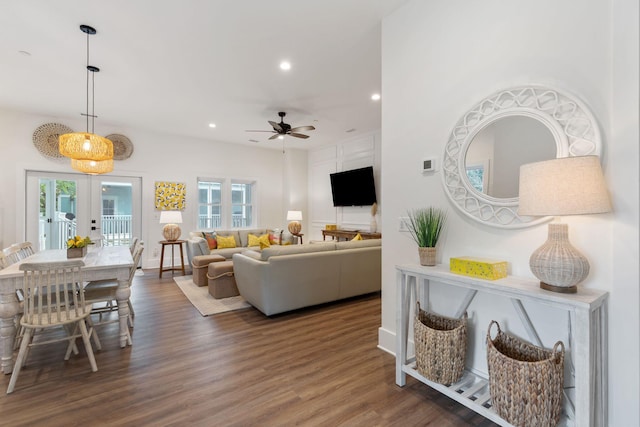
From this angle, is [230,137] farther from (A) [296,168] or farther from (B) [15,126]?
(B) [15,126]

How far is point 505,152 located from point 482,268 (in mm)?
759

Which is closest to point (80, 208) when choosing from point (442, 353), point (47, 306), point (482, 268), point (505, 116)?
point (47, 306)

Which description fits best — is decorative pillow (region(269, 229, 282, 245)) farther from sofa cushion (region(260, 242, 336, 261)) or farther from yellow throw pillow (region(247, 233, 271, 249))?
sofa cushion (region(260, 242, 336, 261))

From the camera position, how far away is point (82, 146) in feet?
10.8

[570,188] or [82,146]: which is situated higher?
[82,146]

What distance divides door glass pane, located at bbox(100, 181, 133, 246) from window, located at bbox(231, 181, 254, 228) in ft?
7.41

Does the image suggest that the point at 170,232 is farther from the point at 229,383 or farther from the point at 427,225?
the point at 427,225

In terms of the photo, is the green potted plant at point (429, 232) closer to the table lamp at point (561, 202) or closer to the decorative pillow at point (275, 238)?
the table lamp at point (561, 202)

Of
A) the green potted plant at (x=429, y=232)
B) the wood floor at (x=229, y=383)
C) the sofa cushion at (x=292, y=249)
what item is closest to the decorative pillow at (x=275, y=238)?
the sofa cushion at (x=292, y=249)

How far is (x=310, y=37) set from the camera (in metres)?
Answer: 2.93

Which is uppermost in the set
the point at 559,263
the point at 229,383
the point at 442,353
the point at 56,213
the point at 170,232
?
the point at 56,213

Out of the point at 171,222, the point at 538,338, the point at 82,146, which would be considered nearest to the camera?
the point at 538,338

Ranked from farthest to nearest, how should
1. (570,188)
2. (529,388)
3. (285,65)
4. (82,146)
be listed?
(285,65), (82,146), (529,388), (570,188)

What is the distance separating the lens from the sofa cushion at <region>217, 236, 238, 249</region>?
6278mm
